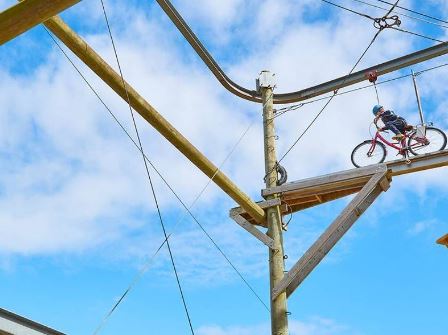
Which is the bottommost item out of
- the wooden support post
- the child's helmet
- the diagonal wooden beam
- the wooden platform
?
the wooden support post

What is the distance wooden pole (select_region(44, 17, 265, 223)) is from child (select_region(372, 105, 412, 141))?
2599 millimetres

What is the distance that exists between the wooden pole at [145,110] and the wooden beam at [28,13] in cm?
171

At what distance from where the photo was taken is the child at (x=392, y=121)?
836 centimetres

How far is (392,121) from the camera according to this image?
859cm

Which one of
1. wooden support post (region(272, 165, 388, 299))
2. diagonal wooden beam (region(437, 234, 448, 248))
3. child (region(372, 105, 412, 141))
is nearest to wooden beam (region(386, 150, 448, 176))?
wooden support post (region(272, 165, 388, 299))

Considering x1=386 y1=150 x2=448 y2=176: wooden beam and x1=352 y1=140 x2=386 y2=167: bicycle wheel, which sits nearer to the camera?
x1=386 y1=150 x2=448 y2=176: wooden beam

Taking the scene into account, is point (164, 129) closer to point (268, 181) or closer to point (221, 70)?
point (268, 181)

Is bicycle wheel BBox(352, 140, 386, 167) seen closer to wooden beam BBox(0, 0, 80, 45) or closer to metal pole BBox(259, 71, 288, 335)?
metal pole BBox(259, 71, 288, 335)

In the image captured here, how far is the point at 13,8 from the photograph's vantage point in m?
2.82

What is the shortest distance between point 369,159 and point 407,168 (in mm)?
1194

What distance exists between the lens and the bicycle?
798 centimetres

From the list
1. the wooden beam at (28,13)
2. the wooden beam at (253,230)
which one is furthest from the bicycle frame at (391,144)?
the wooden beam at (28,13)

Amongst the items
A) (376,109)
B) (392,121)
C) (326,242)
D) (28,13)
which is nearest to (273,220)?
(326,242)

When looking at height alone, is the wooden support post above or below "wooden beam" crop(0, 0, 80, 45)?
above
